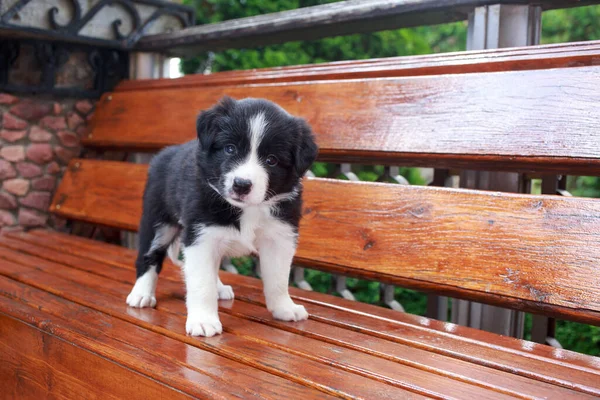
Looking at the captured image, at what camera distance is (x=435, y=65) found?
2.84 meters

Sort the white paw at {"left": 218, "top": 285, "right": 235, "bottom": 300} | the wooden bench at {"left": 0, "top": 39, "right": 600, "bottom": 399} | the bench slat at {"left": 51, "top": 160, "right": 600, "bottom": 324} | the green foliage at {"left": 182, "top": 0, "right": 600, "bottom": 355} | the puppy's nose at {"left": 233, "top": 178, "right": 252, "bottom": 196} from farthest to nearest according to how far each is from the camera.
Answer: the green foliage at {"left": 182, "top": 0, "right": 600, "bottom": 355}
the white paw at {"left": 218, "top": 285, "right": 235, "bottom": 300}
the bench slat at {"left": 51, "top": 160, "right": 600, "bottom": 324}
the puppy's nose at {"left": 233, "top": 178, "right": 252, "bottom": 196}
the wooden bench at {"left": 0, "top": 39, "right": 600, "bottom": 399}

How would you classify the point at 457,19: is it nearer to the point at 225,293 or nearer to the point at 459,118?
the point at 459,118

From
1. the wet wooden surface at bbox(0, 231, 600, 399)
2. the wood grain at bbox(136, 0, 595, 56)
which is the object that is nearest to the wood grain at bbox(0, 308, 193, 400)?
the wet wooden surface at bbox(0, 231, 600, 399)

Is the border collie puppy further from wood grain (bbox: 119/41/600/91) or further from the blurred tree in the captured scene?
the blurred tree

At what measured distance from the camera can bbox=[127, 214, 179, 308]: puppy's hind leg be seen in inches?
97.7

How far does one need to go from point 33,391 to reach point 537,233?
1.88m

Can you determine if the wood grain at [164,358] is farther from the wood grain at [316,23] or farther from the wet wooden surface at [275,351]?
the wood grain at [316,23]

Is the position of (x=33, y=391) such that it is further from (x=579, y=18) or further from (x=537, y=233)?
(x=579, y=18)

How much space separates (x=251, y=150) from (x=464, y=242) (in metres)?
0.96

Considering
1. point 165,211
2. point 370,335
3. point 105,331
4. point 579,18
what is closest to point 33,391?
point 105,331

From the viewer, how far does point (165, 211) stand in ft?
8.39

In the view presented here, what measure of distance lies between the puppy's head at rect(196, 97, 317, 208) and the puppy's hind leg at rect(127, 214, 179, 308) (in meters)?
0.54

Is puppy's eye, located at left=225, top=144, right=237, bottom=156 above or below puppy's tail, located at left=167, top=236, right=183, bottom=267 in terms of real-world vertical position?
above

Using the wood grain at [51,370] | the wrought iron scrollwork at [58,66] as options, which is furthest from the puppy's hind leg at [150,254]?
the wrought iron scrollwork at [58,66]
